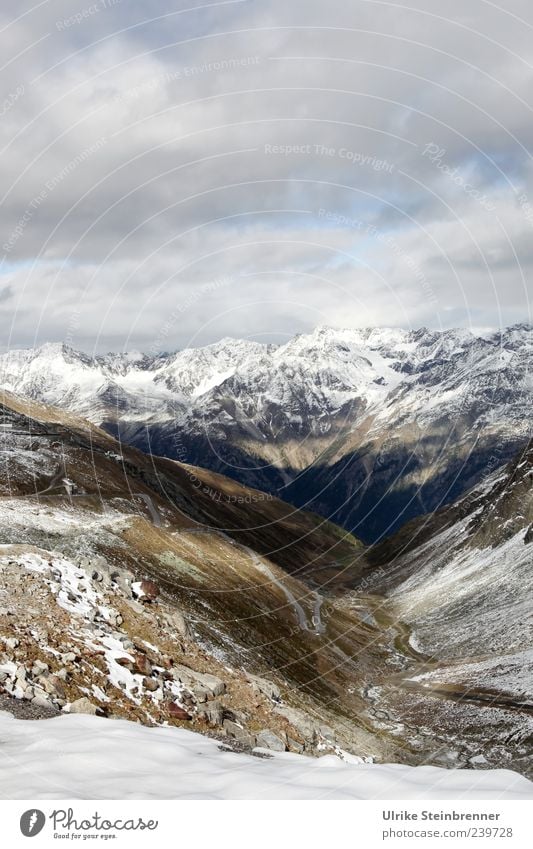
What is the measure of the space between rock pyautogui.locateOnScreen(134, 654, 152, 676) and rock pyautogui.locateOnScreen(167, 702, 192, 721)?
2.54 metres

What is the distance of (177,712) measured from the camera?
2805 cm

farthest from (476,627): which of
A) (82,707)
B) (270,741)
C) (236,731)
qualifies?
(82,707)

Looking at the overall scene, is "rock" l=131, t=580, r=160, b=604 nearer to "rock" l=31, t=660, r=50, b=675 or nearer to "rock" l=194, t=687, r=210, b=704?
"rock" l=194, t=687, r=210, b=704

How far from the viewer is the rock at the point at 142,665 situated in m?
30.3

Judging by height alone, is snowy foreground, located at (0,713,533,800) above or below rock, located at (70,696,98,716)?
below

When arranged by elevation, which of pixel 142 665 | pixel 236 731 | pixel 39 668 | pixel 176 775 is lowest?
pixel 176 775

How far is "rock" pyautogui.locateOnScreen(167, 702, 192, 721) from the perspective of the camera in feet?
91.3

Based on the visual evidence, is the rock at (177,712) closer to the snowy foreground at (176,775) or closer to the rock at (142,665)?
the rock at (142,665)

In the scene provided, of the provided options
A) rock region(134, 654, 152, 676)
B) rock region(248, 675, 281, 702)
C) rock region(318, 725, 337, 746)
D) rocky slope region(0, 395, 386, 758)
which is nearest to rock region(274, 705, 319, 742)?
rocky slope region(0, 395, 386, 758)
